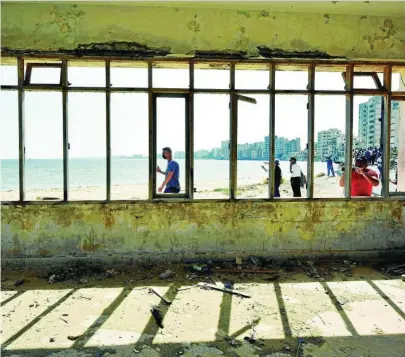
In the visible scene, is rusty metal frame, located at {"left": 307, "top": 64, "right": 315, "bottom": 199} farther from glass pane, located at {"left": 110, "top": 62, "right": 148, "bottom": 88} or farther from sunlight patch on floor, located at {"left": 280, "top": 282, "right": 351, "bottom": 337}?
glass pane, located at {"left": 110, "top": 62, "right": 148, "bottom": 88}

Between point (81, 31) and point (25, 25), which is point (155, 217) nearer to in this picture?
point (81, 31)

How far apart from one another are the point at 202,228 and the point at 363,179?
2.75 meters

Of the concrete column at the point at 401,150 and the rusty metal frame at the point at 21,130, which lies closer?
the rusty metal frame at the point at 21,130

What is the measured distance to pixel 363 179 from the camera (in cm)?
548

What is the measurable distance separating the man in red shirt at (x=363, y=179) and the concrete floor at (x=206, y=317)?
1.42 m

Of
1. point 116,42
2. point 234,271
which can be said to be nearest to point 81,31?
point 116,42

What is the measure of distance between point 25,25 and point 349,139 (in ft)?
16.9

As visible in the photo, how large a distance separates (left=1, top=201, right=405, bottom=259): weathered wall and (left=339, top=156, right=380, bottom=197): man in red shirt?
0.23 m

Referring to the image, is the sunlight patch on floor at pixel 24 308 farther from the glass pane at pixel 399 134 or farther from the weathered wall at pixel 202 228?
the glass pane at pixel 399 134

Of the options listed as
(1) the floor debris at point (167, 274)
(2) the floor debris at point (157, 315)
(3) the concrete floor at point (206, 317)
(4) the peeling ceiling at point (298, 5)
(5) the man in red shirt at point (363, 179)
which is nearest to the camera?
(3) the concrete floor at point (206, 317)

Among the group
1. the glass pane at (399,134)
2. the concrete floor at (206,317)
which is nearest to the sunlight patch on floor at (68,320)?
the concrete floor at (206,317)

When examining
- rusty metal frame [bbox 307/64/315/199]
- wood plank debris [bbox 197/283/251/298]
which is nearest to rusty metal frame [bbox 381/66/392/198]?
rusty metal frame [bbox 307/64/315/199]

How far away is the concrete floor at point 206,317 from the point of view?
292 cm

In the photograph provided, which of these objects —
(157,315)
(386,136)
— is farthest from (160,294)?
(386,136)
